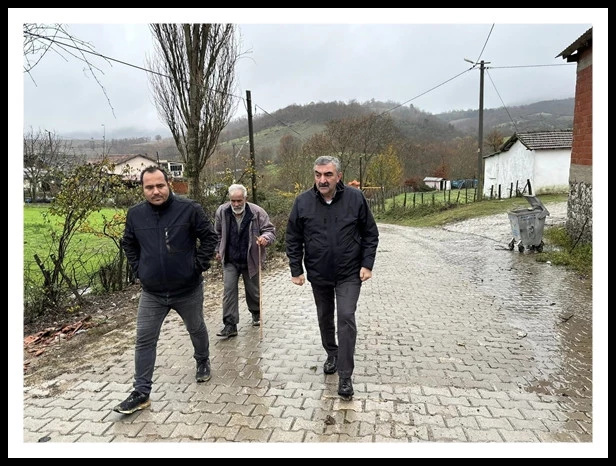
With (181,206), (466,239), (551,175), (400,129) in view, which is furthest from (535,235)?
(400,129)

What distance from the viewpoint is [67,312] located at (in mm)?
6469

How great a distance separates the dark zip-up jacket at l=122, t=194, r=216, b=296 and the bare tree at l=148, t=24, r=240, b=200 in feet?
23.0

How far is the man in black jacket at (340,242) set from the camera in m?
3.59

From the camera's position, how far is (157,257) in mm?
3475

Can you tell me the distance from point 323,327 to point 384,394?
807 mm

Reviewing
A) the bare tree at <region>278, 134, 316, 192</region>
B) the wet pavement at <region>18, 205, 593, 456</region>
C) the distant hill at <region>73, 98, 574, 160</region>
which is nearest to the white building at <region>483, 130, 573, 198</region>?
the distant hill at <region>73, 98, 574, 160</region>

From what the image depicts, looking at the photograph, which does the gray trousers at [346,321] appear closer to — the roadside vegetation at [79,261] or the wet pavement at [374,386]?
the wet pavement at [374,386]

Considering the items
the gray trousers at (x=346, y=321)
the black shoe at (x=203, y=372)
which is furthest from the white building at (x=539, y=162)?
the black shoe at (x=203, y=372)

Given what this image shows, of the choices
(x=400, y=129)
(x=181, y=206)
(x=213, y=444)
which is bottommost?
(x=213, y=444)

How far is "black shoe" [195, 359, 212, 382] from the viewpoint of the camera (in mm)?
3945

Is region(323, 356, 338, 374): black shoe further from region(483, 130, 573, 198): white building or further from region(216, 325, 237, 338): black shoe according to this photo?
region(483, 130, 573, 198): white building

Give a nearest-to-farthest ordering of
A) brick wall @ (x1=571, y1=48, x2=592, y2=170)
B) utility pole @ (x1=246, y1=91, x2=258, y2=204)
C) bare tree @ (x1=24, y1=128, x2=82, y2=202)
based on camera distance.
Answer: bare tree @ (x1=24, y1=128, x2=82, y2=202) → brick wall @ (x1=571, y1=48, x2=592, y2=170) → utility pole @ (x1=246, y1=91, x2=258, y2=204)
